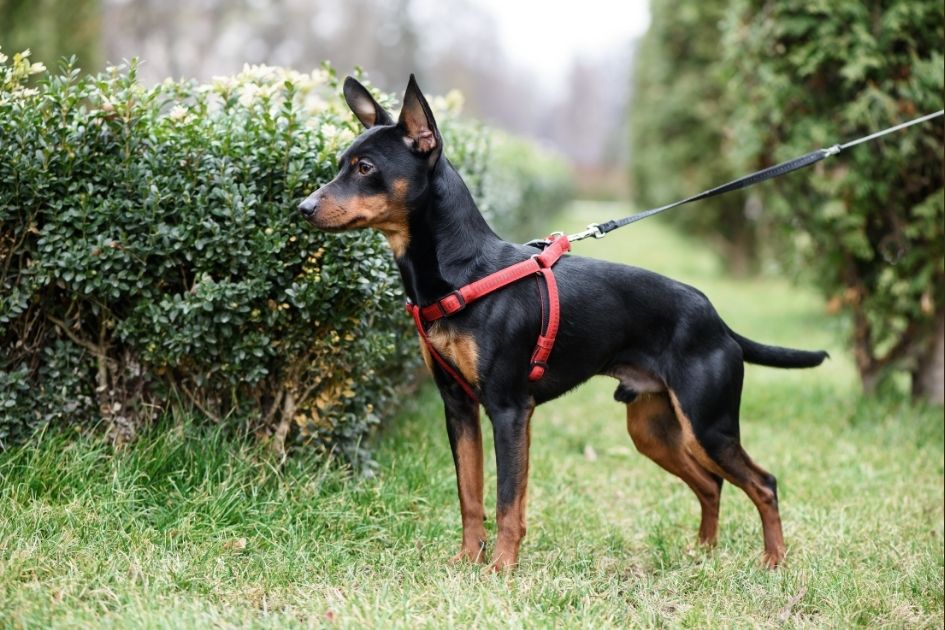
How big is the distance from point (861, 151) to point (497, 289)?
4046 mm

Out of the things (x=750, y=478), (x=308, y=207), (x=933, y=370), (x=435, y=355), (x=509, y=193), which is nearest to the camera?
(x=308, y=207)

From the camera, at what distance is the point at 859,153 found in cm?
615

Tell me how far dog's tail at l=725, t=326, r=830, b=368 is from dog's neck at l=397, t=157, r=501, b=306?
4.46ft

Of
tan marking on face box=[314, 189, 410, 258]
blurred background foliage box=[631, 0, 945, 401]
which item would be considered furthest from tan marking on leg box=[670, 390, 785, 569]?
blurred background foliage box=[631, 0, 945, 401]

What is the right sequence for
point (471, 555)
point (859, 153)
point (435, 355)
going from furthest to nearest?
point (859, 153) < point (471, 555) < point (435, 355)

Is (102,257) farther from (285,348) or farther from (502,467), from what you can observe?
(502,467)

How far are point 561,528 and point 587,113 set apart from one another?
97.5 m

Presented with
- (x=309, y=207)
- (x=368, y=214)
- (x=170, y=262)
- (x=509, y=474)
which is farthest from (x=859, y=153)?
(x=170, y=262)

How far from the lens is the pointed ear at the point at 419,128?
10.5 ft

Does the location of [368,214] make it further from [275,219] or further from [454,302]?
[275,219]

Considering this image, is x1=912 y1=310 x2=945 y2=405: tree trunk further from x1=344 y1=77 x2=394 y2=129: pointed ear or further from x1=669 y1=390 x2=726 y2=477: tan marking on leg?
x1=344 y1=77 x2=394 y2=129: pointed ear

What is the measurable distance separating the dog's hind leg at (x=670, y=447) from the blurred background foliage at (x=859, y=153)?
10.4ft

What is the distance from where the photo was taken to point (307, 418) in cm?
410

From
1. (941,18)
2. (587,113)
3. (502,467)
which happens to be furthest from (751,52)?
(587,113)
